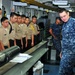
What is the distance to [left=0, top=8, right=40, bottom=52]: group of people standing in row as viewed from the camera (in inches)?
209

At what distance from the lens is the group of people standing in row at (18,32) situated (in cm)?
530

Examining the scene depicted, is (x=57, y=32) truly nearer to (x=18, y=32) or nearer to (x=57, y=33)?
(x=57, y=33)

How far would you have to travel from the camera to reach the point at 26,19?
7.12 meters

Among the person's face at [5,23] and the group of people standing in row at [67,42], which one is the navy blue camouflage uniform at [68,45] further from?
the person's face at [5,23]

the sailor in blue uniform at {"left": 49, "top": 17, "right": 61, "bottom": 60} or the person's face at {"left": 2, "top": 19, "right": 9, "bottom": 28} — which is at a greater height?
the person's face at {"left": 2, "top": 19, "right": 9, "bottom": 28}

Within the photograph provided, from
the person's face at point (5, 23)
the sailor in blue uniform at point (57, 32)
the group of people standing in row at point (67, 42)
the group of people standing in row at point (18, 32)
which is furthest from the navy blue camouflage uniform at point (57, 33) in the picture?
the group of people standing in row at point (67, 42)

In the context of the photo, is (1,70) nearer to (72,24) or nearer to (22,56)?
(22,56)

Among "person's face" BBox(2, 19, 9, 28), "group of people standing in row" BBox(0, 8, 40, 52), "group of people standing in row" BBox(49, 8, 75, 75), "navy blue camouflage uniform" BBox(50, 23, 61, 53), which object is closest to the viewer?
"group of people standing in row" BBox(49, 8, 75, 75)

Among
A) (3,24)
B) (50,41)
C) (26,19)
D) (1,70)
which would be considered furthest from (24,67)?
(50,41)

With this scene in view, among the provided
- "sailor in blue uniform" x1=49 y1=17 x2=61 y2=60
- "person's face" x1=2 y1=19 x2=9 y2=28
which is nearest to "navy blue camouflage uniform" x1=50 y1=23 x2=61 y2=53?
"sailor in blue uniform" x1=49 y1=17 x2=61 y2=60

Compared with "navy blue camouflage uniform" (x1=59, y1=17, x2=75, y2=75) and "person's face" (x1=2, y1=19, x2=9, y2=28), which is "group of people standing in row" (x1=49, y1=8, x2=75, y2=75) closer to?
"navy blue camouflage uniform" (x1=59, y1=17, x2=75, y2=75)

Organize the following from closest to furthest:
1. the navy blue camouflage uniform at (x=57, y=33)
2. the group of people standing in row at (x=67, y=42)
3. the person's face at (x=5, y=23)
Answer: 1. the group of people standing in row at (x=67, y=42)
2. the person's face at (x=5, y=23)
3. the navy blue camouflage uniform at (x=57, y=33)

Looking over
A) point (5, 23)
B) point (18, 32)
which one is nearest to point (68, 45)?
point (5, 23)

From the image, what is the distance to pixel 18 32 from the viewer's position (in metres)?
6.37
